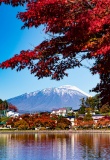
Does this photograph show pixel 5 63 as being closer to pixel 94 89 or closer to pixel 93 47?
pixel 93 47

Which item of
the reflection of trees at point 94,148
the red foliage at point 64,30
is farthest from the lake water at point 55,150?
the red foliage at point 64,30

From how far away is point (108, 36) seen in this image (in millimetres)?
5445

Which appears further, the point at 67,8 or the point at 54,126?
the point at 54,126

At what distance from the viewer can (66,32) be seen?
615 centimetres

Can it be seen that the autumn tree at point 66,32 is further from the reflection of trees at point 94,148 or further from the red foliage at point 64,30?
the reflection of trees at point 94,148

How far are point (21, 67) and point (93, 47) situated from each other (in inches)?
56.4

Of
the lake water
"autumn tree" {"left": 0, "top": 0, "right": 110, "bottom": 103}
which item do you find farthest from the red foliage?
the lake water

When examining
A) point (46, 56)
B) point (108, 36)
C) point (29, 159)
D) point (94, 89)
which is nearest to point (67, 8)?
point (108, 36)

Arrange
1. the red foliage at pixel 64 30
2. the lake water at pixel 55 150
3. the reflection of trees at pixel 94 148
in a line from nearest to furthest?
the red foliage at pixel 64 30
the lake water at pixel 55 150
the reflection of trees at pixel 94 148

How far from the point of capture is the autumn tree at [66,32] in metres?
5.26

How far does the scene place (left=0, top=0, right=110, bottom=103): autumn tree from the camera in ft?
17.3

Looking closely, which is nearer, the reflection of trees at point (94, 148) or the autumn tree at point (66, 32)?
the autumn tree at point (66, 32)

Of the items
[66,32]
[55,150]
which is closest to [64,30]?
[66,32]

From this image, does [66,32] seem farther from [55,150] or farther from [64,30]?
[55,150]
